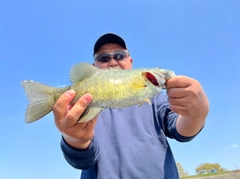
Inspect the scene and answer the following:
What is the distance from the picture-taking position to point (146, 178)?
338cm

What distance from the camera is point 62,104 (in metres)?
2.75

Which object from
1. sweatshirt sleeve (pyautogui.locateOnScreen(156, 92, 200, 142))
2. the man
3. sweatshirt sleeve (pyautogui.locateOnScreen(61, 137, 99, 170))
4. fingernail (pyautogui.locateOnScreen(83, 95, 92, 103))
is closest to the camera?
fingernail (pyautogui.locateOnScreen(83, 95, 92, 103))

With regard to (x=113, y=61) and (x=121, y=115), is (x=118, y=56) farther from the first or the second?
(x=121, y=115)

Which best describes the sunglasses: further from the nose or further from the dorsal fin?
the dorsal fin

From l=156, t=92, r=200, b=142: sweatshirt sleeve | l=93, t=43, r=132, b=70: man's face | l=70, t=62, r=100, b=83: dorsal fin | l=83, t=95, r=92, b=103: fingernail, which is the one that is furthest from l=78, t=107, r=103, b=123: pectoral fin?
l=93, t=43, r=132, b=70: man's face

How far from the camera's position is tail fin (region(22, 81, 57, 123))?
271 cm

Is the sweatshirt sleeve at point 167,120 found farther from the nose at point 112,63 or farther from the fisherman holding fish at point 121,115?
the nose at point 112,63

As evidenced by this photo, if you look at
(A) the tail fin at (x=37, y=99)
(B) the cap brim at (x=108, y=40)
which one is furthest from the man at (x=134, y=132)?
(B) the cap brim at (x=108, y=40)

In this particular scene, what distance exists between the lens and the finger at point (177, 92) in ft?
8.71

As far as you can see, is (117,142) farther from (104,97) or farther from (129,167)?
(104,97)

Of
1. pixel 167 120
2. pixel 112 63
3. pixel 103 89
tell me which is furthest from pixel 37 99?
pixel 112 63

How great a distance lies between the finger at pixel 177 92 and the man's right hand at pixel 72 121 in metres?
0.88

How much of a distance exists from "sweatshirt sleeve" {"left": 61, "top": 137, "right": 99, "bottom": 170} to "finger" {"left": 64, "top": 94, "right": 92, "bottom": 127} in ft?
1.99

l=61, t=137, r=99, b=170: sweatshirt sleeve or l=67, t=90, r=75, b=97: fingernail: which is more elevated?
l=67, t=90, r=75, b=97: fingernail
